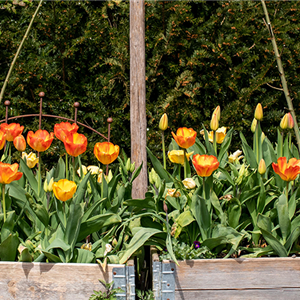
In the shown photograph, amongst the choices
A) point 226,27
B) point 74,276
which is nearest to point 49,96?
point 226,27

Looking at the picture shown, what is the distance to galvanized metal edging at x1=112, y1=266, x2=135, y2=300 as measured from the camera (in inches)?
47.4

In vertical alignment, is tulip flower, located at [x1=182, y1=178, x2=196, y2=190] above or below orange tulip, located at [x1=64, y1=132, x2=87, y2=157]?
below

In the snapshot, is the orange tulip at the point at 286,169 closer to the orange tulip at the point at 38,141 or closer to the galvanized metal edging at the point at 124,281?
the galvanized metal edging at the point at 124,281

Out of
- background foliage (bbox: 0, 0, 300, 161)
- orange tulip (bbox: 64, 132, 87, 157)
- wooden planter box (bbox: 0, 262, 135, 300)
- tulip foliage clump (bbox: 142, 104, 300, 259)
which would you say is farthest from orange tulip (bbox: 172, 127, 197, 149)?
background foliage (bbox: 0, 0, 300, 161)

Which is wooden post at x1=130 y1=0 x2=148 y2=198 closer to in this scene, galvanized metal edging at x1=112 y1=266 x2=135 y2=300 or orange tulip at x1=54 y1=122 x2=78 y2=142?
orange tulip at x1=54 y1=122 x2=78 y2=142

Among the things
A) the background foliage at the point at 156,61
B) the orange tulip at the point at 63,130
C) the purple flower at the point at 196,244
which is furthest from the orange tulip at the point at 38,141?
the background foliage at the point at 156,61

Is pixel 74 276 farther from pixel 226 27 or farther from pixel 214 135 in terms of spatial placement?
pixel 226 27

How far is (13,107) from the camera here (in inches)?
110

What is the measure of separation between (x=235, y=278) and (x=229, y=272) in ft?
0.10

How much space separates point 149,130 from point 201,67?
2.14ft

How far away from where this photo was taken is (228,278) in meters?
1.23

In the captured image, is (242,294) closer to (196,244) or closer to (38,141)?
(196,244)

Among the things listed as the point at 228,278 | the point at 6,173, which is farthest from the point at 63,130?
the point at 228,278

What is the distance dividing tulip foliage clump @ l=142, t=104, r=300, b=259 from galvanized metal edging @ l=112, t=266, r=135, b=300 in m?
0.15
